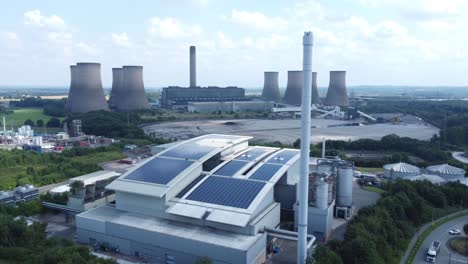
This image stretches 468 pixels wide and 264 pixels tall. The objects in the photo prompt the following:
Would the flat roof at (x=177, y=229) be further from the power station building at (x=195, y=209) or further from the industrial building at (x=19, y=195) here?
the industrial building at (x=19, y=195)

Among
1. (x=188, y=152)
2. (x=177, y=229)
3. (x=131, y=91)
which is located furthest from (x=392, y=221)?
(x=131, y=91)

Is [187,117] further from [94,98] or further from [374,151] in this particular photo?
[374,151]

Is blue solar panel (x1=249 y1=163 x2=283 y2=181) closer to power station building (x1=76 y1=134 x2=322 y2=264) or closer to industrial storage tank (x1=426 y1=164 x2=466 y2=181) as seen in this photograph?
power station building (x1=76 y1=134 x2=322 y2=264)

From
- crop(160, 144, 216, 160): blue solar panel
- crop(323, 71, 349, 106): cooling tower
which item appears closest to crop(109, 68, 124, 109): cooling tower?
crop(323, 71, 349, 106): cooling tower

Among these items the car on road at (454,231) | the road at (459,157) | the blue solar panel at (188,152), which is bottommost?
the car on road at (454,231)


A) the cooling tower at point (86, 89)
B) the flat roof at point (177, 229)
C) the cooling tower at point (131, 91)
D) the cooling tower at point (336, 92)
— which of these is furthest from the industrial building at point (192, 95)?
the flat roof at point (177, 229)

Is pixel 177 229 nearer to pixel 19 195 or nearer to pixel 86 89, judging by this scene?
pixel 19 195

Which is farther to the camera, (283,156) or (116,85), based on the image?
(116,85)
